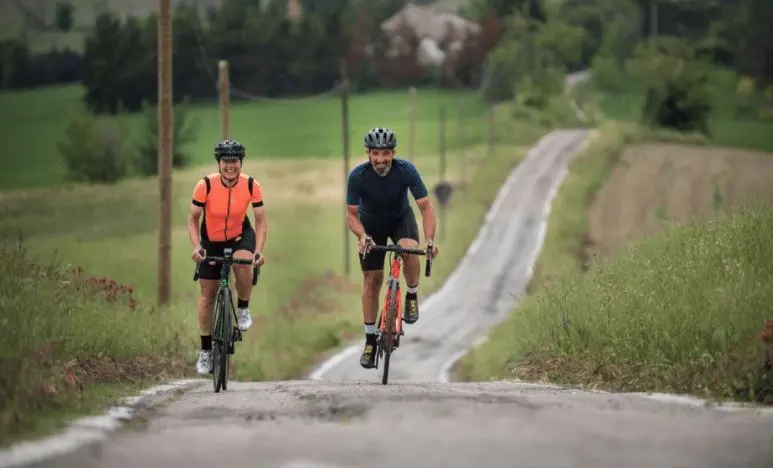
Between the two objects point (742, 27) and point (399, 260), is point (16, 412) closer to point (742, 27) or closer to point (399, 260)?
point (399, 260)

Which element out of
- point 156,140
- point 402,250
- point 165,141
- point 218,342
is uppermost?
point 156,140

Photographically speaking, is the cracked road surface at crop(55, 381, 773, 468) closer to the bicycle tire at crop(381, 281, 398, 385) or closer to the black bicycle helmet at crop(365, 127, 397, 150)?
the bicycle tire at crop(381, 281, 398, 385)

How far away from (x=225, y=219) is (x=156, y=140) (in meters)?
68.7

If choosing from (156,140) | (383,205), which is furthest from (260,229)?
(156,140)

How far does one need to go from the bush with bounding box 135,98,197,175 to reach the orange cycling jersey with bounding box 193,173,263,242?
62.6m

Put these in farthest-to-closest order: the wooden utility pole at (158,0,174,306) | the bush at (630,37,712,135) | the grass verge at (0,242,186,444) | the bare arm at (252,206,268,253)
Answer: the bush at (630,37,712,135)
the wooden utility pole at (158,0,174,306)
the bare arm at (252,206,268,253)
the grass verge at (0,242,186,444)

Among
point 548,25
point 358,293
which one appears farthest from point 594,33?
point 358,293

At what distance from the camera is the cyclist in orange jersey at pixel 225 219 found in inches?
476

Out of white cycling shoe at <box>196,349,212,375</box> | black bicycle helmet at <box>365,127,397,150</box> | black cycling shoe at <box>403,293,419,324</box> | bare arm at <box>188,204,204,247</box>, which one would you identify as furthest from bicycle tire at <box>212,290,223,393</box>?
black cycling shoe at <box>403,293,419,324</box>

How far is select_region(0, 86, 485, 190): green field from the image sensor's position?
7444cm

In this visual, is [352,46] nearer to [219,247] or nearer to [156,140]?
[156,140]

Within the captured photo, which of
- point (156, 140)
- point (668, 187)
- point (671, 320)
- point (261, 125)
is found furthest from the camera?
point (261, 125)


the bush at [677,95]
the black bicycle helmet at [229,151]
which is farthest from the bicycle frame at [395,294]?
the bush at [677,95]

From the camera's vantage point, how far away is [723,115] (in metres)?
93.9
